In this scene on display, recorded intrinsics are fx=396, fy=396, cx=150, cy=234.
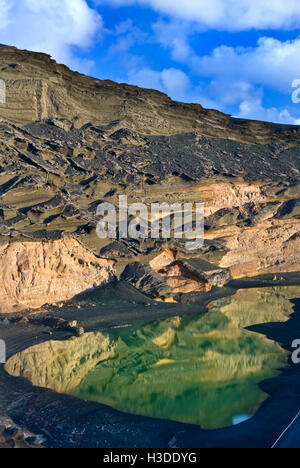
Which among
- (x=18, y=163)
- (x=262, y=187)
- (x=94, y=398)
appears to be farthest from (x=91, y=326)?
(x=262, y=187)

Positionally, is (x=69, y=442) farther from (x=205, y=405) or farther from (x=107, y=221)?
(x=107, y=221)

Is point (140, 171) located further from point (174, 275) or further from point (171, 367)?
point (171, 367)

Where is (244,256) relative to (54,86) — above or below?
below

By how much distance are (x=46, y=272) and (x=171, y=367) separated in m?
4.39

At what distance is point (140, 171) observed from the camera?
41.3ft

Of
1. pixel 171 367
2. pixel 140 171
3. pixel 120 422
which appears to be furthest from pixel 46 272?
pixel 120 422

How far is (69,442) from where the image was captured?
477 centimetres

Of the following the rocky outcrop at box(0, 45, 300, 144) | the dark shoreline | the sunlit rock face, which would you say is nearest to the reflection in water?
the dark shoreline

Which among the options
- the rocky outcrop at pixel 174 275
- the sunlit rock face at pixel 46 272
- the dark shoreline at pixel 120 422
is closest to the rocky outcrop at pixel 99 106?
the sunlit rock face at pixel 46 272

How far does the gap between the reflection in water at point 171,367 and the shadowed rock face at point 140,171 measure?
224 centimetres

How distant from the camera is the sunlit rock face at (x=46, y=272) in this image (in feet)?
31.1

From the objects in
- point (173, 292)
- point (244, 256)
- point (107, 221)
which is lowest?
point (173, 292)
